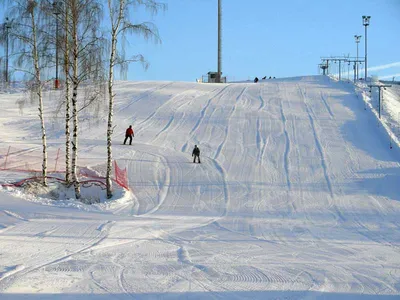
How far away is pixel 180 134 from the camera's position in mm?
32156

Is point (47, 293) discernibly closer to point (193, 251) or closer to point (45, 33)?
point (193, 251)

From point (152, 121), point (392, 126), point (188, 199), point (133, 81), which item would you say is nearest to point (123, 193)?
point (188, 199)

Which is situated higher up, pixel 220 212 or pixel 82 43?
pixel 82 43

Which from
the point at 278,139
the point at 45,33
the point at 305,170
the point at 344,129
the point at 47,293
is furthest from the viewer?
the point at 344,129

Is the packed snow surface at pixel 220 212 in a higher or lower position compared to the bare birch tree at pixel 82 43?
lower

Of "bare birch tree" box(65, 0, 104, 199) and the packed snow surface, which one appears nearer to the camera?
the packed snow surface

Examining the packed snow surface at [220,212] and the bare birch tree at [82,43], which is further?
the bare birch tree at [82,43]

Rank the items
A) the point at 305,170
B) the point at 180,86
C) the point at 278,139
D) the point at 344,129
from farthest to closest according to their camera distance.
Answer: the point at 180,86 < the point at 344,129 < the point at 278,139 < the point at 305,170

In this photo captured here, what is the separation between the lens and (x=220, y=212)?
702 inches

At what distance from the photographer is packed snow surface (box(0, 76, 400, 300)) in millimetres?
9500

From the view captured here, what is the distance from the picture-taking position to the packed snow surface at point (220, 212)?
950 centimetres

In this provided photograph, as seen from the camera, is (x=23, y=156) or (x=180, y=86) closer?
(x=23, y=156)

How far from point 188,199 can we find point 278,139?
12.1 metres

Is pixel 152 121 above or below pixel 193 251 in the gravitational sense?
above
